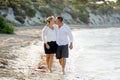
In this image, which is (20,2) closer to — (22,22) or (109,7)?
(22,22)

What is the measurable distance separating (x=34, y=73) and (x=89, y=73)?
7.13 ft

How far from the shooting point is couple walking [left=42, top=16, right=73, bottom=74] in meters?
12.4

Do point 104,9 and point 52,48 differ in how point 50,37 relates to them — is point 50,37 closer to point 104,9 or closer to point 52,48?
point 52,48

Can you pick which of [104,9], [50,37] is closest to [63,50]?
[50,37]

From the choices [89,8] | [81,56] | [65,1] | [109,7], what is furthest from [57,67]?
[109,7]

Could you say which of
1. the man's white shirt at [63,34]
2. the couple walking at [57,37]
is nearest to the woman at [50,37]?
the couple walking at [57,37]

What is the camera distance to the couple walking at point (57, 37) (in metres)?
12.4

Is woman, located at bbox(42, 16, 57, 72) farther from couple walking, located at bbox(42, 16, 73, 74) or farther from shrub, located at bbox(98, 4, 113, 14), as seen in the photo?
shrub, located at bbox(98, 4, 113, 14)

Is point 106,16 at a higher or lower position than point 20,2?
lower

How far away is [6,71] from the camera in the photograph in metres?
12.2

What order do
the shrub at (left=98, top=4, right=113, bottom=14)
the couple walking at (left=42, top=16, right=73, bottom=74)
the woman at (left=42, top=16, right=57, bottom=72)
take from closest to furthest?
1. the couple walking at (left=42, top=16, right=73, bottom=74)
2. the woman at (left=42, top=16, right=57, bottom=72)
3. the shrub at (left=98, top=4, right=113, bottom=14)

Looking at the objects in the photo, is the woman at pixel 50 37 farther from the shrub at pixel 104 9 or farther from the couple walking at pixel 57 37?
the shrub at pixel 104 9

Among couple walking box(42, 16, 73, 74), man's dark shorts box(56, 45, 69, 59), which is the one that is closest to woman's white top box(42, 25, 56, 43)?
couple walking box(42, 16, 73, 74)

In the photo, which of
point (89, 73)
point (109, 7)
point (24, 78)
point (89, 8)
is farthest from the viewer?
point (109, 7)
